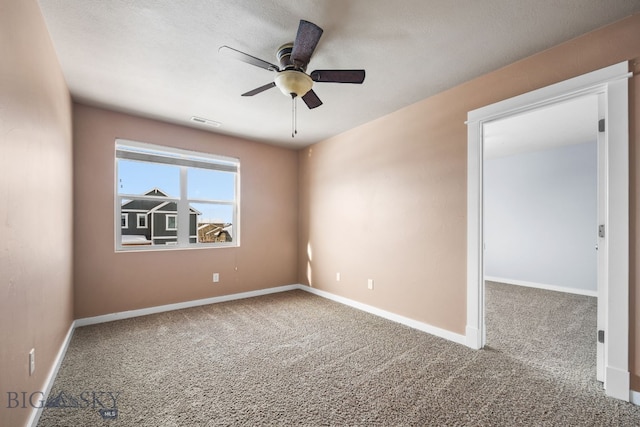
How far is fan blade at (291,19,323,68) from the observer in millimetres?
1692

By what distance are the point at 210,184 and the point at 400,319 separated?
10.7 feet

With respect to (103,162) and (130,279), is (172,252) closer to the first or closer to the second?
(130,279)

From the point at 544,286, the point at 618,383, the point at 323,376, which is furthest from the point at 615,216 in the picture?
the point at 544,286

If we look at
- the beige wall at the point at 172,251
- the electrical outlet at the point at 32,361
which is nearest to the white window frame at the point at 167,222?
the beige wall at the point at 172,251

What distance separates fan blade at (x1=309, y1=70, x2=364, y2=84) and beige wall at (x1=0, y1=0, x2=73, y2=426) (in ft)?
5.32

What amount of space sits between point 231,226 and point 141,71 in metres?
2.48

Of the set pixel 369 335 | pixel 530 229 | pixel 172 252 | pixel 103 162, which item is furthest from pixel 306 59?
pixel 530 229

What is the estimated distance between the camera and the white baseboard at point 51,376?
161 cm

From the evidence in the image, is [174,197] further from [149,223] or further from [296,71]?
[296,71]

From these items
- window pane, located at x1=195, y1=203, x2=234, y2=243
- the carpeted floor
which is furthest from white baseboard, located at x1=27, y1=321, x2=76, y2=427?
window pane, located at x1=195, y1=203, x2=234, y2=243

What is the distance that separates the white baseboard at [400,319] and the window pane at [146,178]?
2766 mm

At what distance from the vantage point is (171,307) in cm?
380

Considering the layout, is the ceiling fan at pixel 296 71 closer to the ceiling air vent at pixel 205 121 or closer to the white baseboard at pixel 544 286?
the ceiling air vent at pixel 205 121

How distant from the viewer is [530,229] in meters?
5.39
